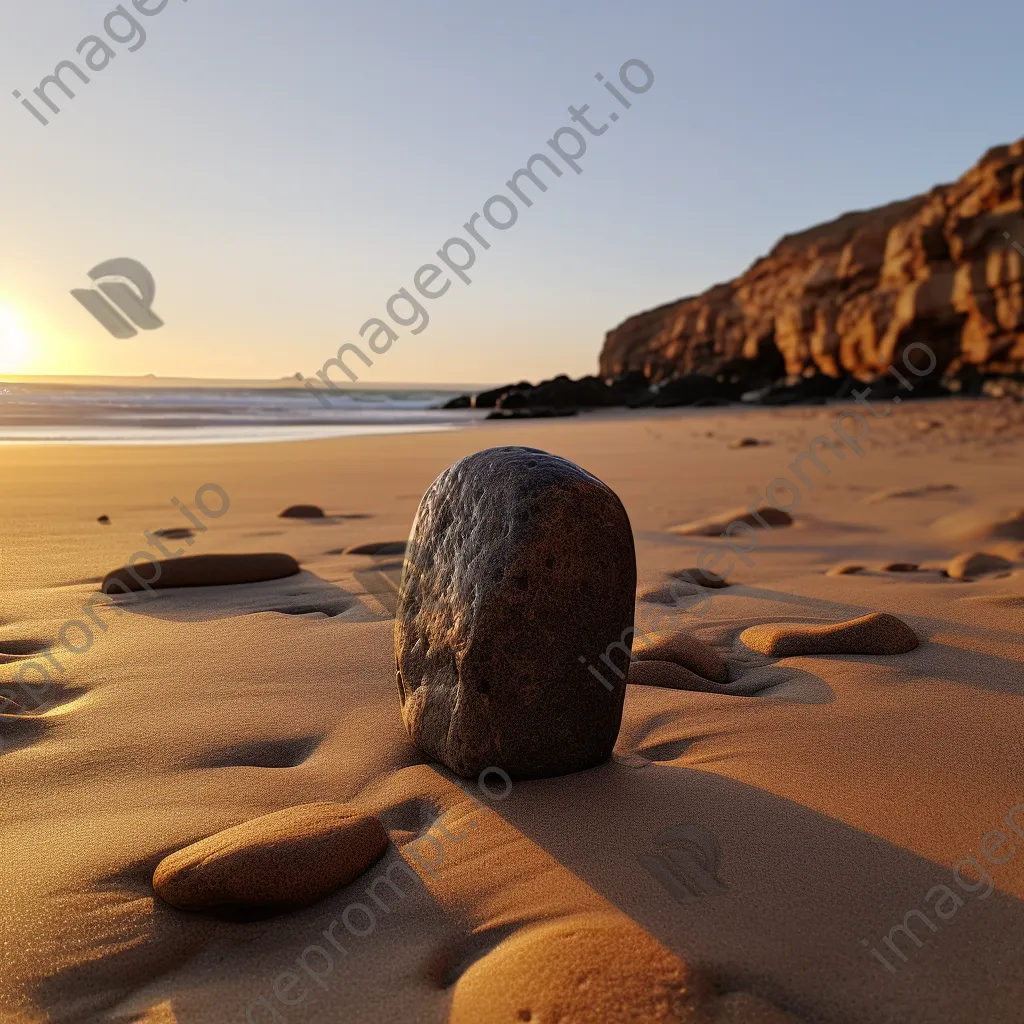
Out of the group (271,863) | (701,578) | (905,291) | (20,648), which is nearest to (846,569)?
(701,578)

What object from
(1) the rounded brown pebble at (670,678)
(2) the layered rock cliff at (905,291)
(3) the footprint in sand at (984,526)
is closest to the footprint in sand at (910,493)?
(3) the footprint in sand at (984,526)

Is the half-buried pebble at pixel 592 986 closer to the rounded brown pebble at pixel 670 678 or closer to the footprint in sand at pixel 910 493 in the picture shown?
the rounded brown pebble at pixel 670 678

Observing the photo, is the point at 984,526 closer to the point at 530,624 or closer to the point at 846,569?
the point at 846,569

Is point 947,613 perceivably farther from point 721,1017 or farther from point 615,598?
point 721,1017

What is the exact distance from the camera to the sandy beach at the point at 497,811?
119 cm

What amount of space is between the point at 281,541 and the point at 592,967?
137 inches

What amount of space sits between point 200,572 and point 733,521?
2850mm

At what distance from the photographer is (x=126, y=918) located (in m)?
1.32

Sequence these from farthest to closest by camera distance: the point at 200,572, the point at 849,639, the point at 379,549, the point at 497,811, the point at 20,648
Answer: the point at 379,549 → the point at 200,572 → the point at 20,648 → the point at 849,639 → the point at 497,811

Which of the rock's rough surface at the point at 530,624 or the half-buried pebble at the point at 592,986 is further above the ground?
the rock's rough surface at the point at 530,624

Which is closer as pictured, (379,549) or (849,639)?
(849,639)

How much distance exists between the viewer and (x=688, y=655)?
2422 mm

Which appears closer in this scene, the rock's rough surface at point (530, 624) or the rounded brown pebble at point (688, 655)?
the rock's rough surface at point (530, 624)

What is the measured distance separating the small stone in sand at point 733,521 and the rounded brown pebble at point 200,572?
2.21 meters
